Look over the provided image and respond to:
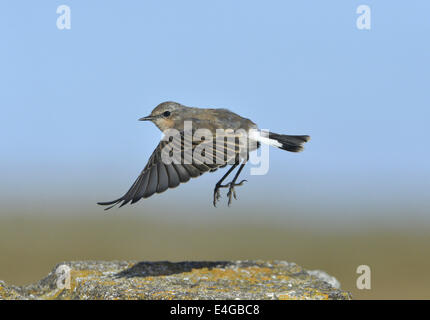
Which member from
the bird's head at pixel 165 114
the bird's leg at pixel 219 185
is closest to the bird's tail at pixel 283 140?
the bird's leg at pixel 219 185

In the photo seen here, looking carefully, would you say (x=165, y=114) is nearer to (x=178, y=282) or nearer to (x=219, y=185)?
(x=219, y=185)

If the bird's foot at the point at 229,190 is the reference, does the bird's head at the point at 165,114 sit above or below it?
above

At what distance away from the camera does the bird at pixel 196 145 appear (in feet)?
28.8

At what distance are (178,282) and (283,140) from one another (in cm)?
328

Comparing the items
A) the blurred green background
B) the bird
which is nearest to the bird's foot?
the bird

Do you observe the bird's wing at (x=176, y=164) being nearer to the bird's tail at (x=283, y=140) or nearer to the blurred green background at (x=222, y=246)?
the bird's tail at (x=283, y=140)

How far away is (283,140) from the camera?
36.4 ft

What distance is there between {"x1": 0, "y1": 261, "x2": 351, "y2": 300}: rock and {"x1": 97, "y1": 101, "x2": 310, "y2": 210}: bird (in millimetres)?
1136

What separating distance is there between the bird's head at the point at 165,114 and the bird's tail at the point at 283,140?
1537 millimetres

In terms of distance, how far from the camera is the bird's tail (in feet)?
35.0

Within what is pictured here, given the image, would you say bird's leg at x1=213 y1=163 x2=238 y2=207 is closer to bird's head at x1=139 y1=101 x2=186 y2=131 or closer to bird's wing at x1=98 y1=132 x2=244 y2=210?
bird's wing at x1=98 y1=132 x2=244 y2=210

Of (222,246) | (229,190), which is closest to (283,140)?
(229,190)
